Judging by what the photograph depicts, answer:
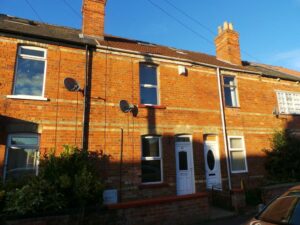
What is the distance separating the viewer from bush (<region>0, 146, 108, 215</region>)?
6969mm

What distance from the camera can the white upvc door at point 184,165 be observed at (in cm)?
1134

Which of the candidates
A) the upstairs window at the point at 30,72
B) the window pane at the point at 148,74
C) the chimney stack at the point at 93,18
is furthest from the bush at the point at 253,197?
the chimney stack at the point at 93,18

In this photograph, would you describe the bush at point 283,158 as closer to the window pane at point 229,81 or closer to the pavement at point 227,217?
the window pane at point 229,81

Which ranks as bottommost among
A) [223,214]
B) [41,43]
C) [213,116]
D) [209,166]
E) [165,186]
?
[223,214]

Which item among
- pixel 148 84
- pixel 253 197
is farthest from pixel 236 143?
pixel 148 84

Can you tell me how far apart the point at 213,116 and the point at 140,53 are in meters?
4.53

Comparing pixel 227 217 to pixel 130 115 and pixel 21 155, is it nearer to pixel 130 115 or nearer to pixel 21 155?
pixel 130 115

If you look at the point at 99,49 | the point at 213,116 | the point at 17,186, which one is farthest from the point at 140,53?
the point at 17,186

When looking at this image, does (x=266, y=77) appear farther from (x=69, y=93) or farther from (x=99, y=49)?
(x=69, y=93)

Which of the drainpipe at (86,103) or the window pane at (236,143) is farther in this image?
the window pane at (236,143)

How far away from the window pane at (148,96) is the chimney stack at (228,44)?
20.6ft

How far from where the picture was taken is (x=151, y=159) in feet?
35.6

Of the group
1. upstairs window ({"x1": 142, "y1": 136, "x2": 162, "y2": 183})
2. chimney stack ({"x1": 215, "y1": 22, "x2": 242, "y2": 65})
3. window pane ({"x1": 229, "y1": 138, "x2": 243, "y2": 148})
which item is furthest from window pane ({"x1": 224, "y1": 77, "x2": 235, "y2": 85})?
upstairs window ({"x1": 142, "y1": 136, "x2": 162, "y2": 183})

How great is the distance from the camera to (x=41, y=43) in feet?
32.7
